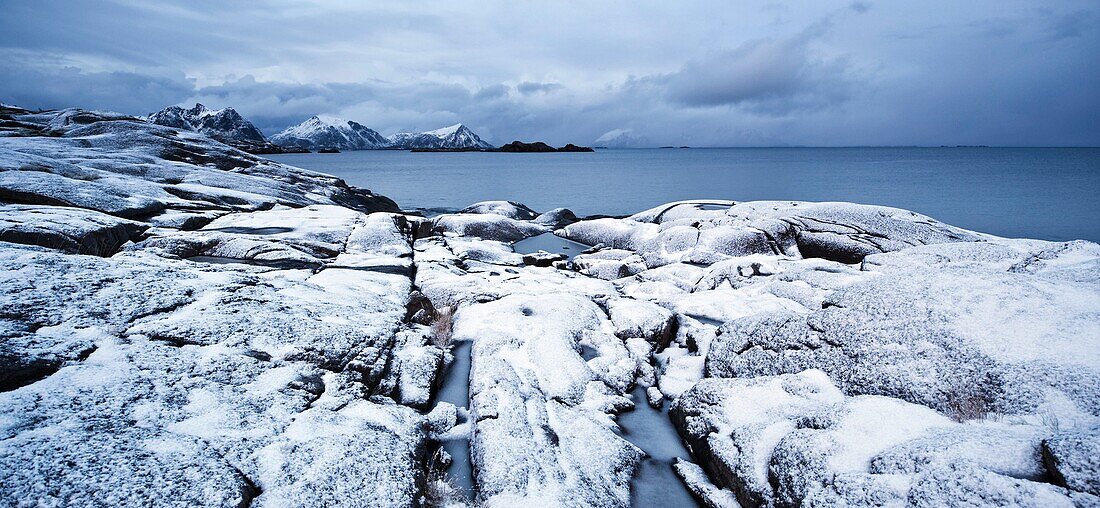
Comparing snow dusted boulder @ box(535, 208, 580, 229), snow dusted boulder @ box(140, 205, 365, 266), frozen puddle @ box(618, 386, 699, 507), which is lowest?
frozen puddle @ box(618, 386, 699, 507)

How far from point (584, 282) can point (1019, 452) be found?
13.2 metres

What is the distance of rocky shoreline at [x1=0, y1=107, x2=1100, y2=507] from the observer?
553 centimetres

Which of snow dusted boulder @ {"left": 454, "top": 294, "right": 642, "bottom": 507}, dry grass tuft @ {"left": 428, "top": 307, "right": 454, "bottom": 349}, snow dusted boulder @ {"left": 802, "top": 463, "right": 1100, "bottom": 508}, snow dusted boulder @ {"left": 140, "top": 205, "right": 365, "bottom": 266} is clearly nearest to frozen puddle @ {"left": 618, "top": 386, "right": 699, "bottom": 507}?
snow dusted boulder @ {"left": 454, "top": 294, "right": 642, "bottom": 507}

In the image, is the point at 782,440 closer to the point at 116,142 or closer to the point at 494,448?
the point at 494,448

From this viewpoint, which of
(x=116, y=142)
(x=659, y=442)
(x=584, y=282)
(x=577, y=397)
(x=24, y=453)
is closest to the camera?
(x=24, y=453)

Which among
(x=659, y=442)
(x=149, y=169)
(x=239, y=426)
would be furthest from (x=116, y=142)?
(x=659, y=442)

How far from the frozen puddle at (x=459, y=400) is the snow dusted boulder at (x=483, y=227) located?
17.7 meters

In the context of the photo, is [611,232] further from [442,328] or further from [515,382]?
[515,382]

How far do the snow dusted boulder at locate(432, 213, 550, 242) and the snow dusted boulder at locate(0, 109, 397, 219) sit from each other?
30.7ft

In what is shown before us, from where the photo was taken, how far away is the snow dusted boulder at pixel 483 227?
28.4 meters

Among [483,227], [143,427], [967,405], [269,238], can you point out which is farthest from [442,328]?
[483,227]

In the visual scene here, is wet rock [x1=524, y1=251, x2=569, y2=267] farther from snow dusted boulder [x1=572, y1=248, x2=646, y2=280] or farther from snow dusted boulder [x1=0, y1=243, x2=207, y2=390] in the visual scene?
snow dusted boulder [x1=0, y1=243, x2=207, y2=390]

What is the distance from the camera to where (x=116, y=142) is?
35.6m

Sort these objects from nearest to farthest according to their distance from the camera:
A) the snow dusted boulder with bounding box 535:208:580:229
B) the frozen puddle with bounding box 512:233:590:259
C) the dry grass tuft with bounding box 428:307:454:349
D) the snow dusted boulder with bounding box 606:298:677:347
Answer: the dry grass tuft with bounding box 428:307:454:349
the snow dusted boulder with bounding box 606:298:677:347
the frozen puddle with bounding box 512:233:590:259
the snow dusted boulder with bounding box 535:208:580:229
